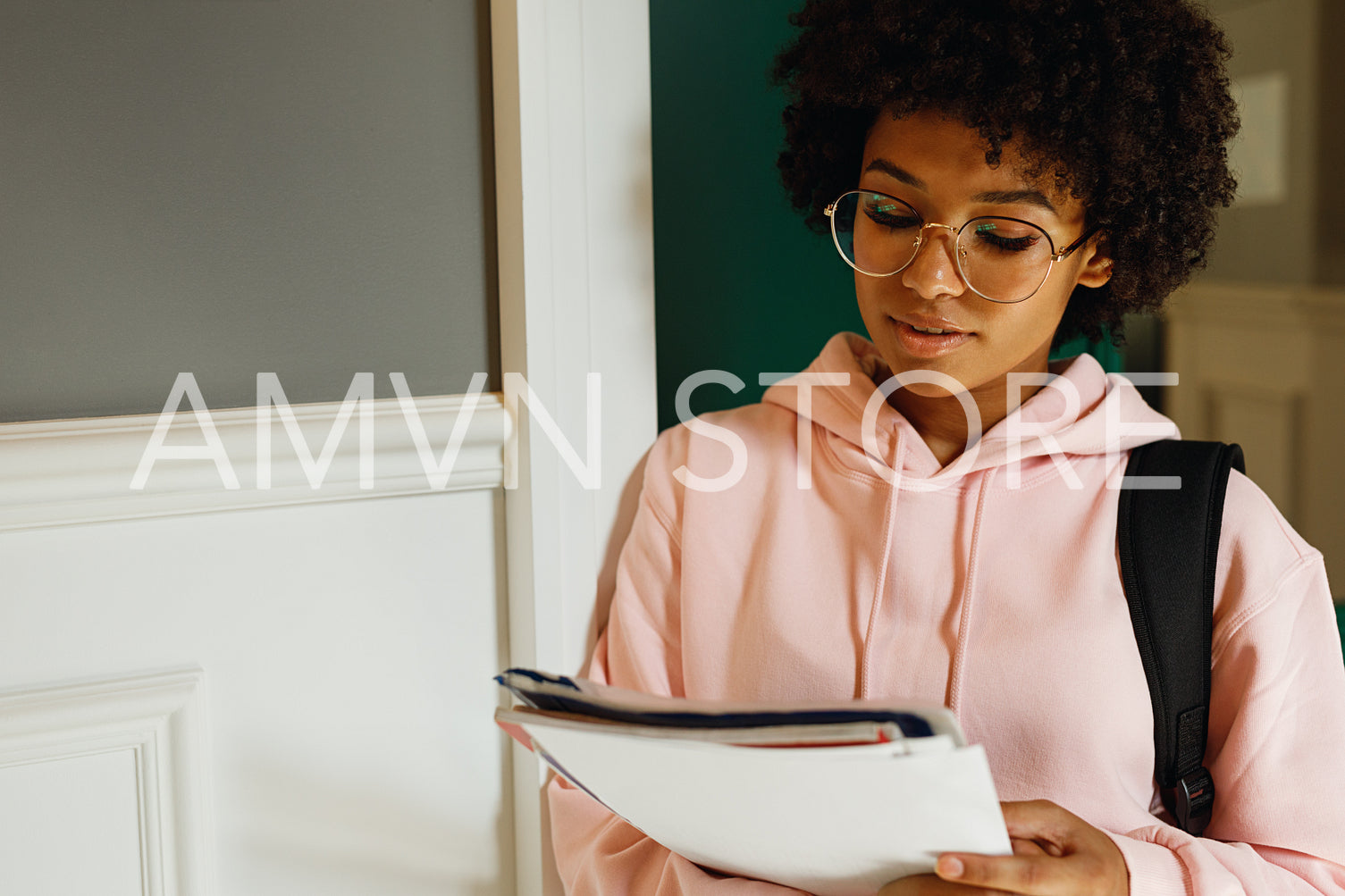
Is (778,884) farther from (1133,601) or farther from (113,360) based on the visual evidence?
(113,360)

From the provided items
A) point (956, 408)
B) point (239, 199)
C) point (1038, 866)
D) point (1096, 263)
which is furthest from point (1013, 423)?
point (239, 199)

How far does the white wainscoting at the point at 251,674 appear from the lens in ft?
3.02

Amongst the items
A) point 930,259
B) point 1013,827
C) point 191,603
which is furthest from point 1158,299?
point 191,603

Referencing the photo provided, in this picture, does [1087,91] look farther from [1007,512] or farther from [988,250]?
[1007,512]

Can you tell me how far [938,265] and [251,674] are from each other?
2.38ft

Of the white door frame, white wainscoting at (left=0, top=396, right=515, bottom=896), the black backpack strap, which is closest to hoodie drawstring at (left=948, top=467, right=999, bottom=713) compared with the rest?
the black backpack strap

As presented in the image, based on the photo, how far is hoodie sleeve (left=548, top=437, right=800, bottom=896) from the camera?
1007 millimetres

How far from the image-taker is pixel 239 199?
96cm

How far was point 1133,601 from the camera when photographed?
94 centimetres

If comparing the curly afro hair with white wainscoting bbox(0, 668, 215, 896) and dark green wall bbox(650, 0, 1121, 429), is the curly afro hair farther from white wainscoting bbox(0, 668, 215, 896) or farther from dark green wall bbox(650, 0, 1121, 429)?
white wainscoting bbox(0, 668, 215, 896)

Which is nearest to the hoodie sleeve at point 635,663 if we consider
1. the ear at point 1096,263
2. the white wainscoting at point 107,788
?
the white wainscoting at point 107,788

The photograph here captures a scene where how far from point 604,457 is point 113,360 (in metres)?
0.45

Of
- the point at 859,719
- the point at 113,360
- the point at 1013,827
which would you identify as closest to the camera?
the point at 859,719

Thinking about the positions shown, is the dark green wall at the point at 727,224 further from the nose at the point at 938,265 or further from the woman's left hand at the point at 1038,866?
the woman's left hand at the point at 1038,866
